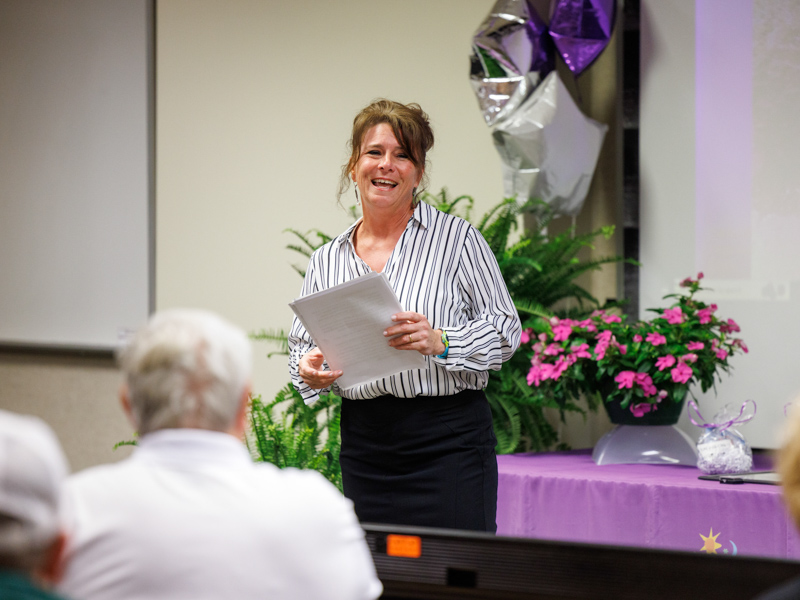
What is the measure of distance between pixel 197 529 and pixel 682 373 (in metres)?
2.09

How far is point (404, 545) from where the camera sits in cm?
129

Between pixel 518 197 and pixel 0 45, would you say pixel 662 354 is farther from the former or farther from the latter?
pixel 0 45

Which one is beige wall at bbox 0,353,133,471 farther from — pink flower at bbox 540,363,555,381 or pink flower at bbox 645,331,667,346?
pink flower at bbox 645,331,667,346

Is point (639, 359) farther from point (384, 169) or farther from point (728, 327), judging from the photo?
point (384, 169)

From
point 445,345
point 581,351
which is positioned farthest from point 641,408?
A: point 445,345

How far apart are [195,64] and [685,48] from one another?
2.48 m

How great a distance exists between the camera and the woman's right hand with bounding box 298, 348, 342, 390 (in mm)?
1916

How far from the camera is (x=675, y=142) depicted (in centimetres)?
339

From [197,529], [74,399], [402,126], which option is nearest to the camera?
[197,529]

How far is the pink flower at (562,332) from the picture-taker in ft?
9.51

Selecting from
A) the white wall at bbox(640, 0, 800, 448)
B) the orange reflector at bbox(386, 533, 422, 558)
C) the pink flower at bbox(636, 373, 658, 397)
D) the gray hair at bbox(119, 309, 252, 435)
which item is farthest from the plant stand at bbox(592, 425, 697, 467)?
the gray hair at bbox(119, 309, 252, 435)

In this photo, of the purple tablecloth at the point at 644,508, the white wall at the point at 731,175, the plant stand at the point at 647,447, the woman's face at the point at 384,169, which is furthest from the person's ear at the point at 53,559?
the white wall at the point at 731,175

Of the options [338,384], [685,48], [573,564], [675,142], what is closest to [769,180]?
[675,142]

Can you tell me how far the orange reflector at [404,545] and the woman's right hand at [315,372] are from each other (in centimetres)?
65
